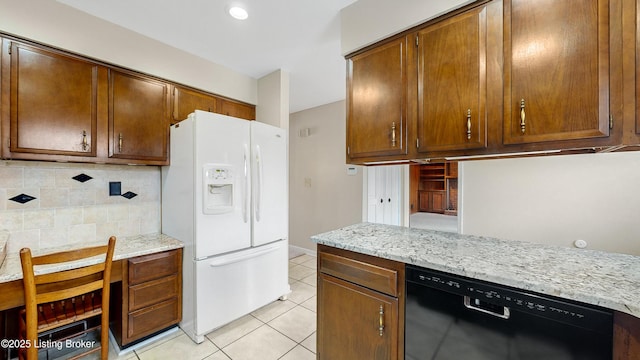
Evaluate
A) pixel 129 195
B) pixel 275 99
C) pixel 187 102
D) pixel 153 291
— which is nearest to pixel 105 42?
pixel 187 102

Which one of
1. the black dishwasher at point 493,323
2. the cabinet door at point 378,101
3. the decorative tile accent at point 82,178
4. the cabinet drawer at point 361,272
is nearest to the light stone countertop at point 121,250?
the decorative tile accent at point 82,178

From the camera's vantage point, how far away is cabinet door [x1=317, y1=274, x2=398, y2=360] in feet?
4.07

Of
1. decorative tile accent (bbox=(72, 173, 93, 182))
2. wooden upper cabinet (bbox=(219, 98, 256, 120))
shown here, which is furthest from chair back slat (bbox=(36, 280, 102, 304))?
wooden upper cabinet (bbox=(219, 98, 256, 120))

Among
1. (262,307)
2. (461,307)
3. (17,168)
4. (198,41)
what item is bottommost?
(262,307)

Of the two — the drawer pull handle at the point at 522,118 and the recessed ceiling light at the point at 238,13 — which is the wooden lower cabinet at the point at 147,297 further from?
the drawer pull handle at the point at 522,118

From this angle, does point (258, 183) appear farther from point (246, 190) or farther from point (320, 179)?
point (320, 179)

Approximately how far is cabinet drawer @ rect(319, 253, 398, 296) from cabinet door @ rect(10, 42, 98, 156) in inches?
80.3

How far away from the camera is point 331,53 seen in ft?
8.22

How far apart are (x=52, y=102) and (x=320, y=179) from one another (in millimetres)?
3157

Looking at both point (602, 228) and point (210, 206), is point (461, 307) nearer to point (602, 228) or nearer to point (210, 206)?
point (602, 228)

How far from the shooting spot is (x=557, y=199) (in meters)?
1.70

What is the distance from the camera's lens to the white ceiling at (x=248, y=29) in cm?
181

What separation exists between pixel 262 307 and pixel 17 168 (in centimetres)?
234

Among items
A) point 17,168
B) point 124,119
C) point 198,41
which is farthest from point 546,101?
point 17,168
